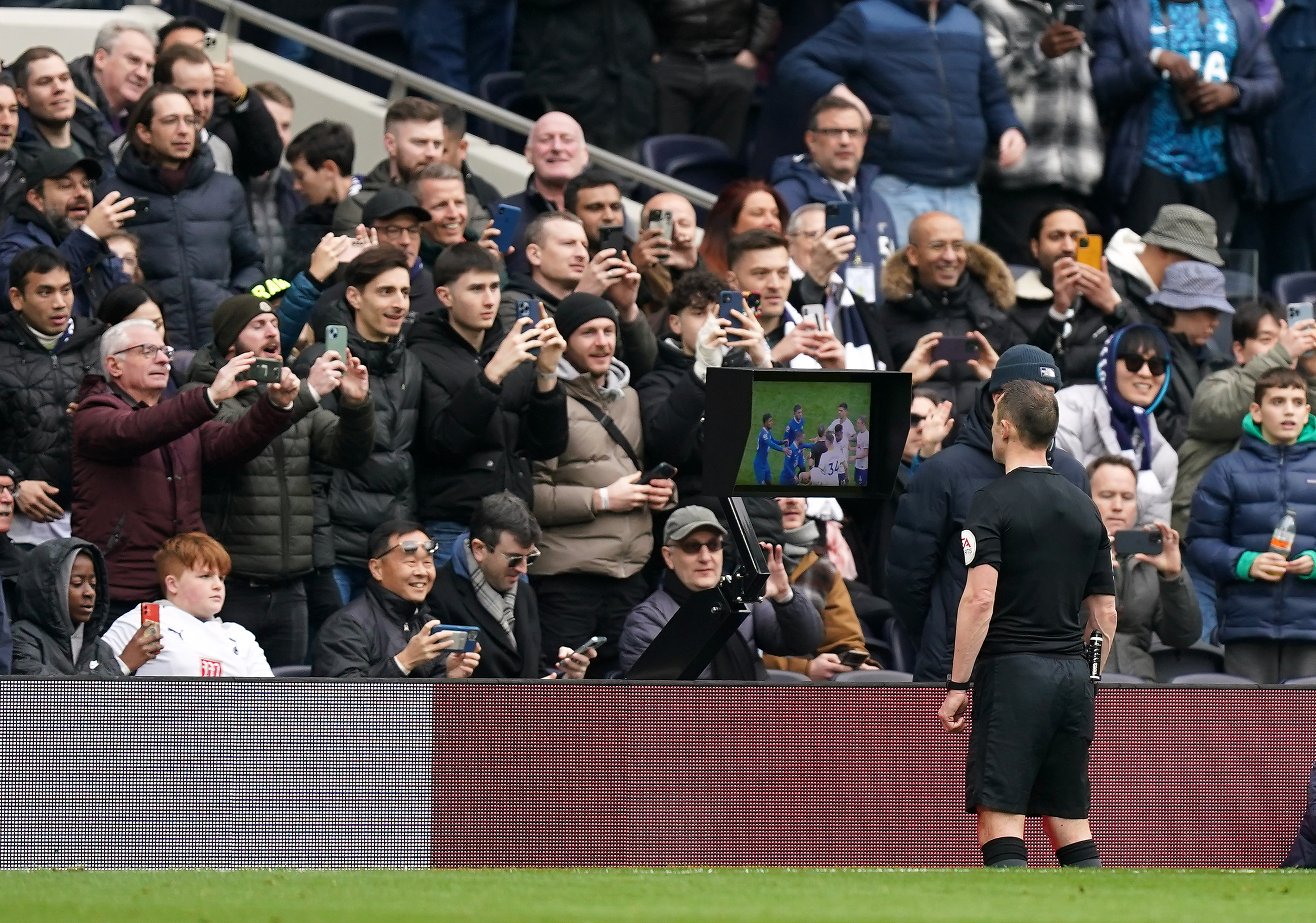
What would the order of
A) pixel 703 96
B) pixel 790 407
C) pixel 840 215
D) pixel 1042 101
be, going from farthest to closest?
pixel 703 96 < pixel 1042 101 < pixel 840 215 < pixel 790 407

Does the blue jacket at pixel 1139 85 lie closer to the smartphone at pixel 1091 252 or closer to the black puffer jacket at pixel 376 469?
the smartphone at pixel 1091 252

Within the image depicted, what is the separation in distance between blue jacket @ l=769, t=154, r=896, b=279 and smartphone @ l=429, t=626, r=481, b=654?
468cm

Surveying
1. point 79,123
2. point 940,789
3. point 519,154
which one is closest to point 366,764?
point 940,789

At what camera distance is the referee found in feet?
26.1

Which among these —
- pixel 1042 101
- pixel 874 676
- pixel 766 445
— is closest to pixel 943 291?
pixel 874 676

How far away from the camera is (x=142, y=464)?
9773mm

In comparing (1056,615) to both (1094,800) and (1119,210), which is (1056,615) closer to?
(1094,800)

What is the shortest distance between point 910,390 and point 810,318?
2733mm

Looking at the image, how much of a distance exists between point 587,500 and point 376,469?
94cm

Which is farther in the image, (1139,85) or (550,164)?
(1139,85)

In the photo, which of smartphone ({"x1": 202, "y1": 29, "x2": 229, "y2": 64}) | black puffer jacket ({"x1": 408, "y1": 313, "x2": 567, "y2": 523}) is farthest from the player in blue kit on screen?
smartphone ({"x1": 202, "y1": 29, "x2": 229, "y2": 64})

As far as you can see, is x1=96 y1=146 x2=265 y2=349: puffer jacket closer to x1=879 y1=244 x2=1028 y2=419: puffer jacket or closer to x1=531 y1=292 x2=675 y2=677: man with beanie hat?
x1=531 y1=292 x2=675 y2=677: man with beanie hat

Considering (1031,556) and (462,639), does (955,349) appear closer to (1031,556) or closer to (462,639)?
(462,639)

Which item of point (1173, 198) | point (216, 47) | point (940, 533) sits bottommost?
point (940, 533)
